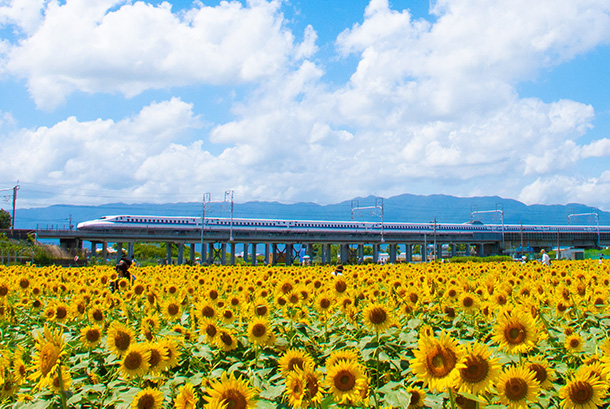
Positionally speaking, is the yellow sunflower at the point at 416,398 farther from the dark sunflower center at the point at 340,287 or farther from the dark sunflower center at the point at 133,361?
the dark sunflower center at the point at 340,287

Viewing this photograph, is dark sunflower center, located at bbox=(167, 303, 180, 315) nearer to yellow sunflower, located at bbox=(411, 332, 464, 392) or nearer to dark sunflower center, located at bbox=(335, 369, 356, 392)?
dark sunflower center, located at bbox=(335, 369, 356, 392)

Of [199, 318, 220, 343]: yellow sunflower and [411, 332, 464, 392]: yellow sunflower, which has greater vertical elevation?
[411, 332, 464, 392]: yellow sunflower

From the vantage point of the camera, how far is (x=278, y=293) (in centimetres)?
696

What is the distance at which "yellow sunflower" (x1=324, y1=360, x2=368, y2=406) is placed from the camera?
3.33 m

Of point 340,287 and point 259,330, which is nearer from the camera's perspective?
point 259,330

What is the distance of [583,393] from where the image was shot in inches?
122

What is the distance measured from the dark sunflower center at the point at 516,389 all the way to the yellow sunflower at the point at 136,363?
249 cm

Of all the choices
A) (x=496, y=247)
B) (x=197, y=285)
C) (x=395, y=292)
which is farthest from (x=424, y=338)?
(x=496, y=247)

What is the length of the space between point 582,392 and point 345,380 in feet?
4.54

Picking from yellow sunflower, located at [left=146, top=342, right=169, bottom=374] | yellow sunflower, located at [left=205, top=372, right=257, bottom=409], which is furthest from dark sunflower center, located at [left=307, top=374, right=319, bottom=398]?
yellow sunflower, located at [left=146, top=342, right=169, bottom=374]

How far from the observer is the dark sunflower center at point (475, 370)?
9.61ft

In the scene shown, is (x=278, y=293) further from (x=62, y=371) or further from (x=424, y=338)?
(x=424, y=338)

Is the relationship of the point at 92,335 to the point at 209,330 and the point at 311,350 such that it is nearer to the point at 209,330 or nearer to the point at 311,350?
the point at 209,330

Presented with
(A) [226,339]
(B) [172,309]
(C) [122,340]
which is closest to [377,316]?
(A) [226,339]
